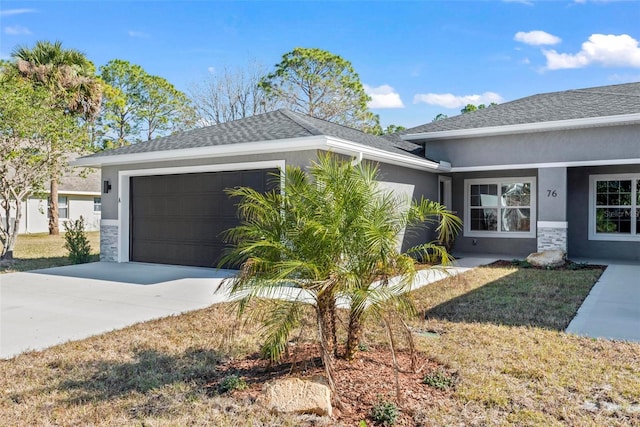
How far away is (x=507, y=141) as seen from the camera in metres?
12.5

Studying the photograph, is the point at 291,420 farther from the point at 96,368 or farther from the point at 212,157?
the point at 212,157

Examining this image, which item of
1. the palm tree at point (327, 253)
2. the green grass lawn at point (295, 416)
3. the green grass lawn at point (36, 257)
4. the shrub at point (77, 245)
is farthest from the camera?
the shrub at point (77, 245)

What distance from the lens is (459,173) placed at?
1472 centimetres

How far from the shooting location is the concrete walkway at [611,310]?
226 inches

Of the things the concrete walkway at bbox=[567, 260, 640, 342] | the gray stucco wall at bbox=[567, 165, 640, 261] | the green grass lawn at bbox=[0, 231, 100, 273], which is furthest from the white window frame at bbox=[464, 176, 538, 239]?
the green grass lawn at bbox=[0, 231, 100, 273]

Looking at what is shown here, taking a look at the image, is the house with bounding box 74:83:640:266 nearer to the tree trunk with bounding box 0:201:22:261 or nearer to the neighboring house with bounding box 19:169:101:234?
the tree trunk with bounding box 0:201:22:261

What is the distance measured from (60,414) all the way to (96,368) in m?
0.98

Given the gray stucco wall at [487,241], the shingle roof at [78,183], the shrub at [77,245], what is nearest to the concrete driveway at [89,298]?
the shrub at [77,245]

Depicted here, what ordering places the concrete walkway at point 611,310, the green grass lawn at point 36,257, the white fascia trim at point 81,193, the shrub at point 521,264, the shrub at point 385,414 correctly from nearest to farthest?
1. the shrub at point 385,414
2. the concrete walkway at point 611,310
3. the shrub at point 521,264
4. the green grass lawn at point 36,257
5. the white fascia trim at point 81,193

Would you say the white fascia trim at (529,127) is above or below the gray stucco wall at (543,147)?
above

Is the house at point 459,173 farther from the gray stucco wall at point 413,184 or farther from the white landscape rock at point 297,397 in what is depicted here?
the white landscape rock at point 297,397

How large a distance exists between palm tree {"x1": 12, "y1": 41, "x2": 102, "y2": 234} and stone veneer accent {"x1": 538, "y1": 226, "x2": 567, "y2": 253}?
17887mm

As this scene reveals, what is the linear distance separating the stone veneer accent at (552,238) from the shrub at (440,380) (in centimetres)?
890

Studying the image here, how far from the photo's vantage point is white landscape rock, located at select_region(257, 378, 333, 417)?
3.63 meters
